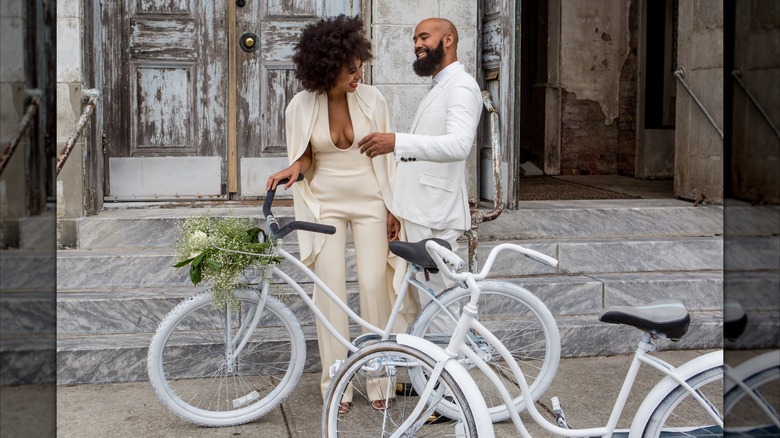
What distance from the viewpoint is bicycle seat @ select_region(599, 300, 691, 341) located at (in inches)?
130

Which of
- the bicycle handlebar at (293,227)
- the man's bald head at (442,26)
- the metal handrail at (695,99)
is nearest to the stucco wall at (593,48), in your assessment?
the metal handrail at (695,99)

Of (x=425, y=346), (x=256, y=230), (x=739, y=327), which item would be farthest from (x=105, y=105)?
(x=739, y=327)

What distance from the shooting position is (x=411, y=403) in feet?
13.9

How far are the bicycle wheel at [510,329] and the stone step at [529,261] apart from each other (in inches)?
83.4

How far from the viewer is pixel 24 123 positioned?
5.22 ft

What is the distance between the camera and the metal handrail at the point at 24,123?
1.53 metres

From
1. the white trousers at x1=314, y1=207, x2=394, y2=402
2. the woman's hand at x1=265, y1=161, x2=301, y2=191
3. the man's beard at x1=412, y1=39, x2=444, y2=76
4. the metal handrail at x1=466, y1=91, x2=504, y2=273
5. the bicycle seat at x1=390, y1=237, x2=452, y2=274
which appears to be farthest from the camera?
the metal handrail at x1=466, y1=91, x2=504, y2=273

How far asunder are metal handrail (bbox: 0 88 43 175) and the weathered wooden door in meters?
6.33

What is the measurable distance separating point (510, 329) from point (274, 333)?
123 centimetres

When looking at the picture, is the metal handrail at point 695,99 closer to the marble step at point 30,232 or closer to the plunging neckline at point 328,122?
the plunging neckline at point 328,122

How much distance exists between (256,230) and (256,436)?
0.97 metres

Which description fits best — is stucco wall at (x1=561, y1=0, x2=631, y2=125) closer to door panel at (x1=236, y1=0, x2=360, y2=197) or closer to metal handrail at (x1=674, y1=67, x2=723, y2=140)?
metal handrail at (x1=674, y1=67, x2=723, y2=140)

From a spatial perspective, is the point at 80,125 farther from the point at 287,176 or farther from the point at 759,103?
the point at 759,103

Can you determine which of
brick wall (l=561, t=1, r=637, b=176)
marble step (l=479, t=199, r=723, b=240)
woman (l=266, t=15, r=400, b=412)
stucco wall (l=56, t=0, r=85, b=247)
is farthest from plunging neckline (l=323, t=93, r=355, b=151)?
brick wall (l=561, t=1, r=637, b=176)
